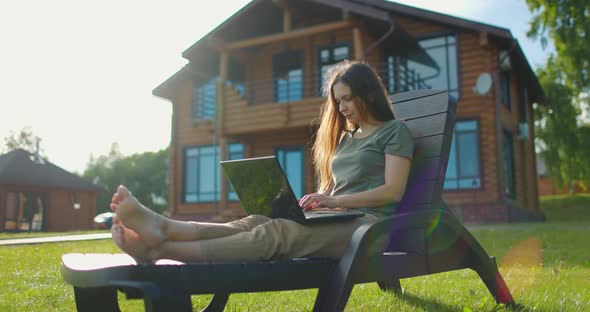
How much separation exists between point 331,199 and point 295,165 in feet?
44.1

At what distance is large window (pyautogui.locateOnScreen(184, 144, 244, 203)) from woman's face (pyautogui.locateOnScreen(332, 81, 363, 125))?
47.1 ft

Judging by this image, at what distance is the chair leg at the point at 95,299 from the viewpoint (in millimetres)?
2379

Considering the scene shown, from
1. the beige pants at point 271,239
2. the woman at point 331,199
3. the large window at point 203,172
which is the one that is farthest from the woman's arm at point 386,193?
the large window at point 203,172

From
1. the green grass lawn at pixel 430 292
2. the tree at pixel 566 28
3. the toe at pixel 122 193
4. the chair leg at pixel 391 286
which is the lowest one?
the green grass lawn at pixel 430 292

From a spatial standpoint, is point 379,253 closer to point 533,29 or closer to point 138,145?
point 533,29

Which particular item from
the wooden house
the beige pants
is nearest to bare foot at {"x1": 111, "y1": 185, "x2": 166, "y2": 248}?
the beige pants

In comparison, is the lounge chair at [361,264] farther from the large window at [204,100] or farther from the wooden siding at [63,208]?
the wooden siding at [63,208]

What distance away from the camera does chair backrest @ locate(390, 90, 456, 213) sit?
Result: 116 inches

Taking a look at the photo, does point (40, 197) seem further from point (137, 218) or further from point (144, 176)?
point (144, 176)

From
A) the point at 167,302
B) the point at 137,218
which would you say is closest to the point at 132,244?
the point at 137,218

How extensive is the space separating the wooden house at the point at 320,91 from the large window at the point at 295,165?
0.09 feet

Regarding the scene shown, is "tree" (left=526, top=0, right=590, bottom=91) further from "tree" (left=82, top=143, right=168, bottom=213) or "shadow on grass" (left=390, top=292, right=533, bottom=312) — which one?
"tree" (left=82, top=143, right=168, bottom=213)

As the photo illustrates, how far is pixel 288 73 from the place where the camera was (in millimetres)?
16562

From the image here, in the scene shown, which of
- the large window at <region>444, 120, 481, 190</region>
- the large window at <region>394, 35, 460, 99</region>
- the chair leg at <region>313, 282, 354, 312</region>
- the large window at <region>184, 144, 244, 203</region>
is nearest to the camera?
the chair leg at <region>313, 282, 354, 312</region>
